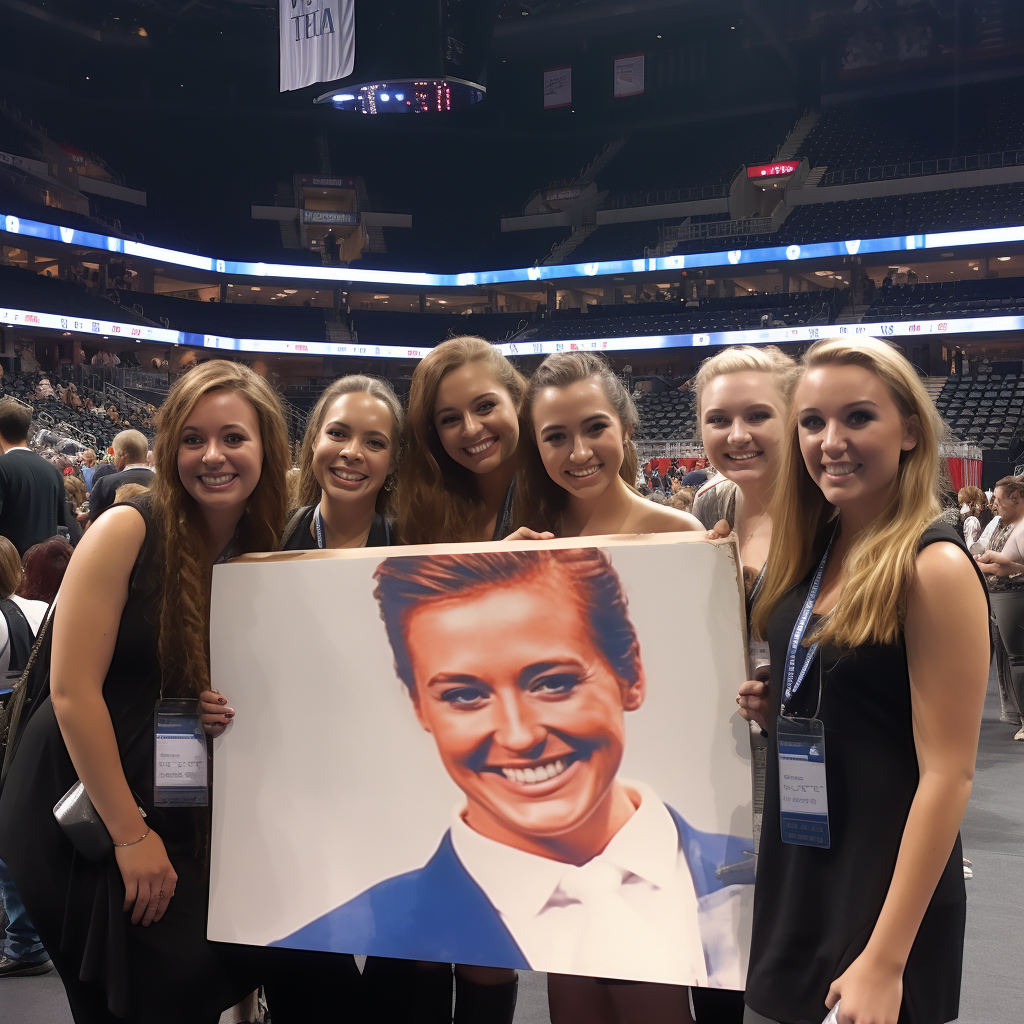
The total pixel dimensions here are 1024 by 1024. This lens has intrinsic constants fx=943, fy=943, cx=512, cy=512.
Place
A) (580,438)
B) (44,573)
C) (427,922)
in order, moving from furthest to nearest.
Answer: (44,573)
(580,438)
(427,922)

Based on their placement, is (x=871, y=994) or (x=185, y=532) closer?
(x=871, y=994)

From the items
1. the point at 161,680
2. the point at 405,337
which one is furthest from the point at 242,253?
the point at 161,680

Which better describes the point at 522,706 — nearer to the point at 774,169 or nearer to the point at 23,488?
the point at 23,488

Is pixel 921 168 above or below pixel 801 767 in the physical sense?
above

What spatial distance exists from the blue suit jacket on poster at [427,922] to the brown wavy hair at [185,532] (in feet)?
1.56

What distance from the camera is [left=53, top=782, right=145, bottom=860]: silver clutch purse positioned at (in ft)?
4.97

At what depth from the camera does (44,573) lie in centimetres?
318

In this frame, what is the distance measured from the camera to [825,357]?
137 cm

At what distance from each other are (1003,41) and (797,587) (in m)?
33.3

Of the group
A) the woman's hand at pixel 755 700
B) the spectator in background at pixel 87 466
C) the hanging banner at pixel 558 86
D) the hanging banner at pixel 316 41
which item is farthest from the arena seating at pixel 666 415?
the woman's hand at pixel 755 700

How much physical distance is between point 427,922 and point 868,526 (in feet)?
3.21

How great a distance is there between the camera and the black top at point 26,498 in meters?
4.59

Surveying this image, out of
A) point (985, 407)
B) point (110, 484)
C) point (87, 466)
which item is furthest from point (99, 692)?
point (985, 407)

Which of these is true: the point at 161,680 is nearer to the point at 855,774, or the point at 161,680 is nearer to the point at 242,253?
the point at 855,774
